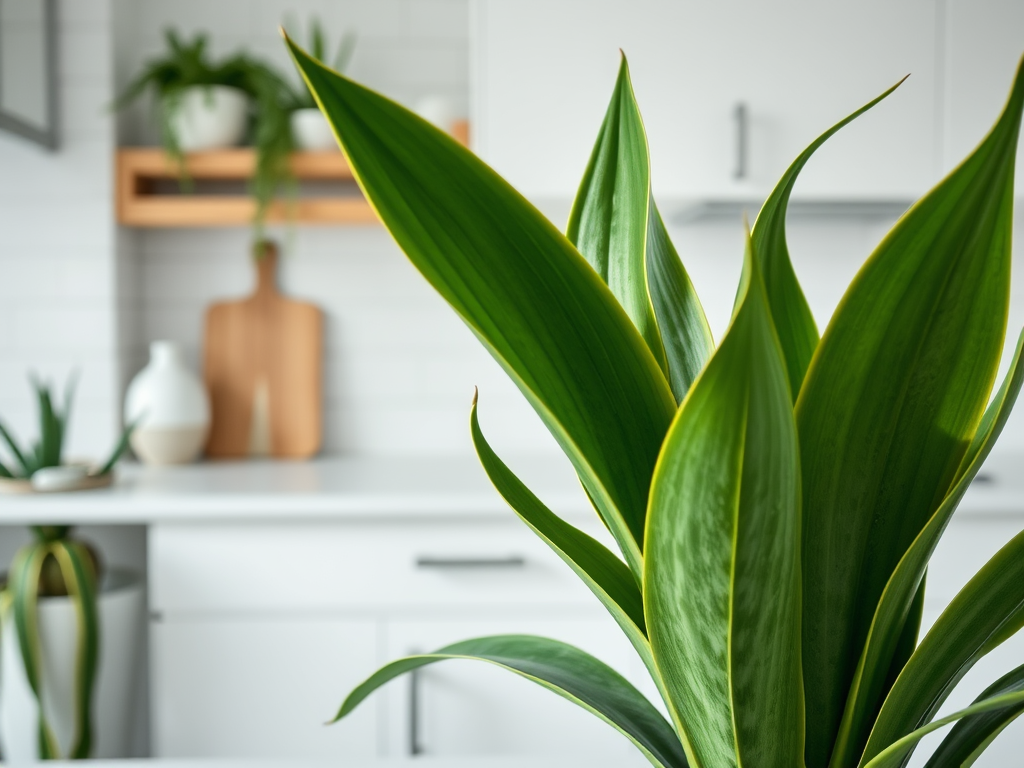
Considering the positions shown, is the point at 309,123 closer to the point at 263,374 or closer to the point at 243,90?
the point at 243,90

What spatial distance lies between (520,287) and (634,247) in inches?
4.2

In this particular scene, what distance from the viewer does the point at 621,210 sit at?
345 millimetres

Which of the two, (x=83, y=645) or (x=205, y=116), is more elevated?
(x=205, y=116)

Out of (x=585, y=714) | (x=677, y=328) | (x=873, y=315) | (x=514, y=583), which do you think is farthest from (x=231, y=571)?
(x=873, y=315)

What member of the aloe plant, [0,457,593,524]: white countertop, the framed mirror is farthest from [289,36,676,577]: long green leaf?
the framed mirror

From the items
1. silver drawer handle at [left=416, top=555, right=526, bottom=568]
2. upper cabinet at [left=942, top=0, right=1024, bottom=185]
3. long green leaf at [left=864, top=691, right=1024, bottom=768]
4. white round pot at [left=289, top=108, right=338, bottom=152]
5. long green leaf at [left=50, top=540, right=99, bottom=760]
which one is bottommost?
long green leaf at [left=50, top=540, right=99, bottom=760]

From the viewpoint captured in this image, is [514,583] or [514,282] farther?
[514,583]

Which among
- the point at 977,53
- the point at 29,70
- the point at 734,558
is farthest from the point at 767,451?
the point at 29,70

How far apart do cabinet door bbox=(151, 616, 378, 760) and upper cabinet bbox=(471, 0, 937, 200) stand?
917mm

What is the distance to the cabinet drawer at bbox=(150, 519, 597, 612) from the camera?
1591mm

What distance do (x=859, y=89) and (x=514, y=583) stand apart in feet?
3.70

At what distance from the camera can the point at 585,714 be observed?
1605mm

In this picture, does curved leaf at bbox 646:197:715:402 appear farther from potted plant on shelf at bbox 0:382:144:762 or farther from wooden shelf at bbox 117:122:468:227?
wooden shelf at bbox 117:122:468:227

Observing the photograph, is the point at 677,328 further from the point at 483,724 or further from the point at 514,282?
the point at 483,724
